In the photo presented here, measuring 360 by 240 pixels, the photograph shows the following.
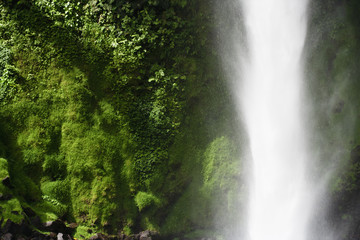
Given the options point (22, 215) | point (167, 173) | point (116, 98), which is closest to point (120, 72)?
point (116, 98)

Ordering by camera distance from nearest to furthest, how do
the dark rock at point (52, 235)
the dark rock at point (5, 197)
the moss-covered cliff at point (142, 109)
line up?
the dark rock at point (5, 197) < the dark rock at point (52, 235) < the moss-covered cliff at point (142, 109)

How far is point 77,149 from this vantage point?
25.7 feet

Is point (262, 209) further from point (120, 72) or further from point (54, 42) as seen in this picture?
point (54, 42)

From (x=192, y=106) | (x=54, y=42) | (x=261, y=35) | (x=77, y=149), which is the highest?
(x=261, y=35)

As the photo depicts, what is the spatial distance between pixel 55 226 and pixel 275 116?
6.98 meters

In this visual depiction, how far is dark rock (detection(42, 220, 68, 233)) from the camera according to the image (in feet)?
22.2

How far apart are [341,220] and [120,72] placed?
7.85 metres

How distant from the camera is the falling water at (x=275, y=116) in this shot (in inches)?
330

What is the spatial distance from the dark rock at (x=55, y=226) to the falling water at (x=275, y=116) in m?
5.18

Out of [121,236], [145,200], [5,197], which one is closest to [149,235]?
[121,236]

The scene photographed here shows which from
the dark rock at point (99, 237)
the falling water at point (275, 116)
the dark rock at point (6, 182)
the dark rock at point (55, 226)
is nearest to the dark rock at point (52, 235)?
the dark rock at point (55, 226)

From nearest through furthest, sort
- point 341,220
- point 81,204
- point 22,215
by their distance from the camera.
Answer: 1. point 22,215
2. point 81,204
3. point 341,220

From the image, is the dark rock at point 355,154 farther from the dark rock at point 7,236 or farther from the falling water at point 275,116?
the dark rock at point 7,236

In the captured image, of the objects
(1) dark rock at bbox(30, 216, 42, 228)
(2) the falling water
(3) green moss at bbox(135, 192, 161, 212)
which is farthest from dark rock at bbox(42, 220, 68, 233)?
(2) the falling water
